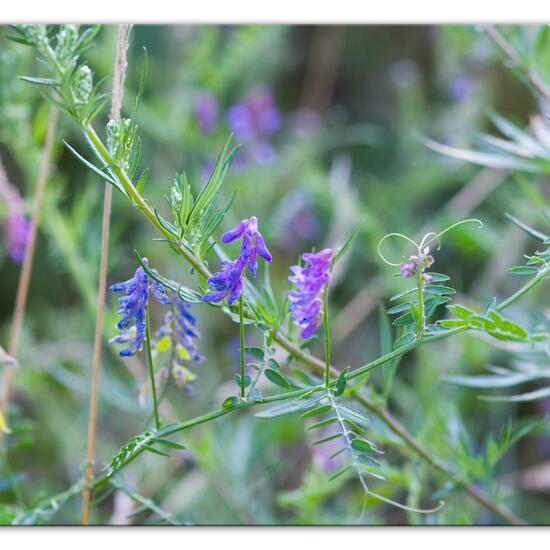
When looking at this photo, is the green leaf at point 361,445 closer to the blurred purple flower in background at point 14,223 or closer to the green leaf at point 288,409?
the green leaf at point 288,409

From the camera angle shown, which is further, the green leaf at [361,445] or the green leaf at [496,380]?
the green leaf at [496,380]

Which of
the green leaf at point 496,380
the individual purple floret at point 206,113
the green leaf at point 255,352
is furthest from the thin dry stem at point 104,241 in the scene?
the individual purple floret at point 206,113

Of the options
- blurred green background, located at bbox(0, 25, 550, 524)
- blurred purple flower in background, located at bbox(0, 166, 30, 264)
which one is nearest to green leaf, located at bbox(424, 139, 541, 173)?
blurred green background, located at bbox(0, 25, 550, 524)

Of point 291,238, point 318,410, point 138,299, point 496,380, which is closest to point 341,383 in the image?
point 318,410

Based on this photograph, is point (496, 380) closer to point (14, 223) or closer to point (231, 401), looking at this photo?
point (231, 401)

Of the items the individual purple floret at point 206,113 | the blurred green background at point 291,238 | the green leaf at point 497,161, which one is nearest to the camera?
the green leaf at point 497,161

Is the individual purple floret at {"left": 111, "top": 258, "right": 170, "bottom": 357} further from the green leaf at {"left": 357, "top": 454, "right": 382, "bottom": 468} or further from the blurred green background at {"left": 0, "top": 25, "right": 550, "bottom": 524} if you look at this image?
the blurred green background at {"left": 0, "top": 25, "right": 550, "bottom": 524}
